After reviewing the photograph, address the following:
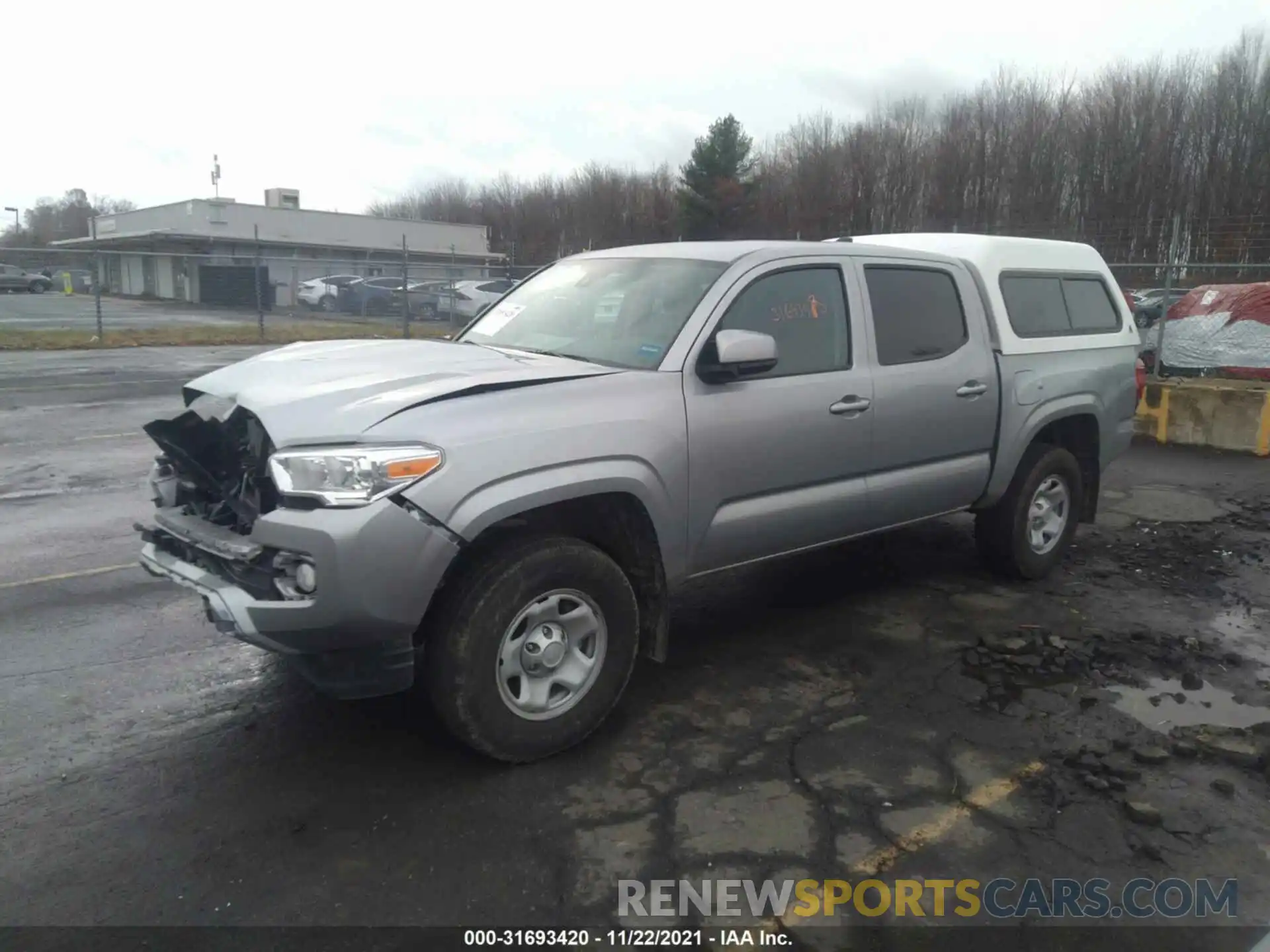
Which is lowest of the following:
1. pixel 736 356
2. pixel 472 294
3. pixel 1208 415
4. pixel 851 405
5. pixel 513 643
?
pixel 513 643

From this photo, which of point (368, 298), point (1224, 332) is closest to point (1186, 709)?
point (1224, 332)

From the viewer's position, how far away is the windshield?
4176 mm

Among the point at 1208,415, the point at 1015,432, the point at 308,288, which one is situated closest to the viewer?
the point at 1015,432

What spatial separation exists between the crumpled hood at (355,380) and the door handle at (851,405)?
3.80ft

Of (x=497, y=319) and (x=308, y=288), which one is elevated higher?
(x=308, y=288)

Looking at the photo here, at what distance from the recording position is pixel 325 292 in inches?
1299

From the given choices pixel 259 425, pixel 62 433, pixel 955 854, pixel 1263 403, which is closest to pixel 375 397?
pixel 259 425

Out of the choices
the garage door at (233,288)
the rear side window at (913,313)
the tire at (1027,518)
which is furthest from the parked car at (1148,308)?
the garage door at (233,288)

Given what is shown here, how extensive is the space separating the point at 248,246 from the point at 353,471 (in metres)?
42.6

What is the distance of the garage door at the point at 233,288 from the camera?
34.5m

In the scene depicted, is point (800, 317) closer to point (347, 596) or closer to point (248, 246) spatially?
point (347, 596)

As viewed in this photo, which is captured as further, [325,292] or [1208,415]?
[325,292]

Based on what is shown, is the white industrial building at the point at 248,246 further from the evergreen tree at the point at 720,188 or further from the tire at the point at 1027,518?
the tire at the point at 1027,518

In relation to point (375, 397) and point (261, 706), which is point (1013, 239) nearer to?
point (375, 397)
